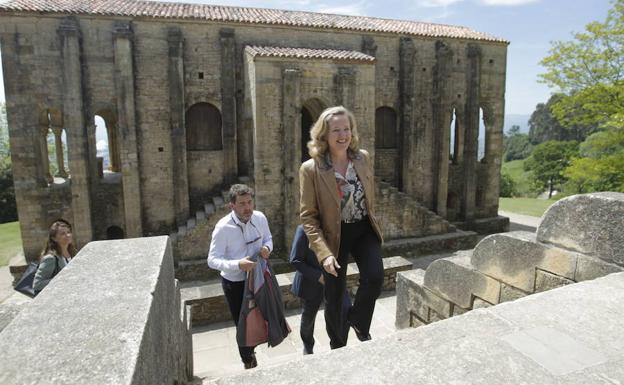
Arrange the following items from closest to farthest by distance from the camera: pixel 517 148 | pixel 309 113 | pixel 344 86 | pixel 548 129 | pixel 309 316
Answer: pixel 309 316, pixel 344 86, pixel 309 113, pixel 548 129, pixel 517 148

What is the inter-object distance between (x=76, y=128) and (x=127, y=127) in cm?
164

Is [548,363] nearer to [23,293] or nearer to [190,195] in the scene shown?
[23,293]

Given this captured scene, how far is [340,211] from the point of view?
10.3ft

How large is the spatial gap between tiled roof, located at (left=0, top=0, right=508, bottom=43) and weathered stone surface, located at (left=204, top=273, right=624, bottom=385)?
47.6 ft

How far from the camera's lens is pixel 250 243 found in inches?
166

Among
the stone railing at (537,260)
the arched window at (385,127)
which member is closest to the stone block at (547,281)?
the stone railing at (537,260)

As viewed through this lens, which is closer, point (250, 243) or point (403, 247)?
point (250, 243)

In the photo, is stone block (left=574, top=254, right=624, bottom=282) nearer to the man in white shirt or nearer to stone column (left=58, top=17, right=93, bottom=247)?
the man in white shirt

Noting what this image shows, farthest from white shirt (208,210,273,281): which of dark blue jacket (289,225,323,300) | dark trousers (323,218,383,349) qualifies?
dark trousers (323,218,383,349)

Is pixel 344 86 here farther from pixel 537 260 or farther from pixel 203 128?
pixel 537 260

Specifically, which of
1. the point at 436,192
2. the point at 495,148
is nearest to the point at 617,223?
the point at 436,192

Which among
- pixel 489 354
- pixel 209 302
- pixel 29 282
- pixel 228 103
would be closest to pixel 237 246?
pixel 29 282

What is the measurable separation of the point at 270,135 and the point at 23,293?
33.6 feet

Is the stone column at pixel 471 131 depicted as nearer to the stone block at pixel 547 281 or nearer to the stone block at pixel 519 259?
the stone block at pixel 519 259
